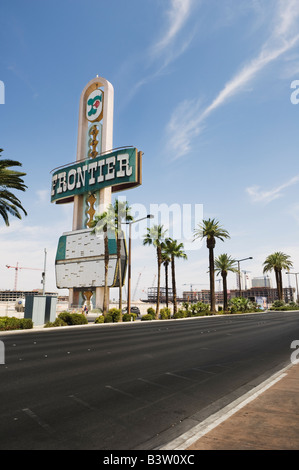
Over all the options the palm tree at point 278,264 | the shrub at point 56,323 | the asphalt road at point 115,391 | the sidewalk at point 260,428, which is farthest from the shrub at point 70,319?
the palm tree at point 278,264

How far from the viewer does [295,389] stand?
7.39 meters

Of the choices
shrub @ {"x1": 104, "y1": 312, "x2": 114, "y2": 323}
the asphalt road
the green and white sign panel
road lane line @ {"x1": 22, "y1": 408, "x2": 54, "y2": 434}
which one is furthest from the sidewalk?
the green and white sign panel

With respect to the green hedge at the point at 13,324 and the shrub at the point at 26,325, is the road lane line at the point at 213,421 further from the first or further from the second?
the shrub at the point at 26,325

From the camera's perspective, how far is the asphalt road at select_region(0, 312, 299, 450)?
4777mm

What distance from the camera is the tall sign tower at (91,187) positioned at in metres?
53.2

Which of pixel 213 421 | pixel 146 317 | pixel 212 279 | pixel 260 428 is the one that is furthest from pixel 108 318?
pixel 260 428

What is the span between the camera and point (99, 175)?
55969mm

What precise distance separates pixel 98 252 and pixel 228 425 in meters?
50.9

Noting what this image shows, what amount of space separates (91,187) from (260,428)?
54.4m

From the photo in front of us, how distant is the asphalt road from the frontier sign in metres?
42.1

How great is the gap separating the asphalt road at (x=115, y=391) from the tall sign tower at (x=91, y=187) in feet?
131

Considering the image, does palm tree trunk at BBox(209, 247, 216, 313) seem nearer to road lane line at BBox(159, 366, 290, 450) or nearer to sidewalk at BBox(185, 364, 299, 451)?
road lane line at BBox(159, 366, 290, 450)

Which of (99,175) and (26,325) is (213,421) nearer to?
(26,325)
